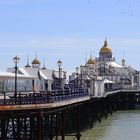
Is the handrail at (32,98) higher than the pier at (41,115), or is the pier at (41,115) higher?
Answer: the handrail at (32,98)

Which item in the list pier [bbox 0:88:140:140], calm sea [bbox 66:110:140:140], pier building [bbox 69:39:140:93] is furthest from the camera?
pier building [bbox 69:39:140:93]

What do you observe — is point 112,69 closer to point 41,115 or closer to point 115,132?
point 115,132

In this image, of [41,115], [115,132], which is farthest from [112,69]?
[41,115]

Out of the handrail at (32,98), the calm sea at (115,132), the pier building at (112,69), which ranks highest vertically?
the pier building at (112,69)

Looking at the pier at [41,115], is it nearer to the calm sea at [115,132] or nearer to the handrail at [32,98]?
the handrail at [32,98]

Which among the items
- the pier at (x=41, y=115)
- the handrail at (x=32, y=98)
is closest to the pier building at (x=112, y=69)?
the pier at (x=41, y=115)

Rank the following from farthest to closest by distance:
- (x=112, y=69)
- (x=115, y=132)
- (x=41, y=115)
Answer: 1. (x=112, y=69)
2. (x=115, y=132)
3. (x=41, y=115)

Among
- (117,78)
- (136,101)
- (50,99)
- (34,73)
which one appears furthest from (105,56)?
(50,99)

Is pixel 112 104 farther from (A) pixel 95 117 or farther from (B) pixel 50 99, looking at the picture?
(B) pixel 50 99

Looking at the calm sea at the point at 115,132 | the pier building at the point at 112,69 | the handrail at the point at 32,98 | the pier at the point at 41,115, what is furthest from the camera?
the pier building at the point at 112,69

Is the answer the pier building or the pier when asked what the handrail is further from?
the pier building

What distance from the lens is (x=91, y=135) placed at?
53.8 m

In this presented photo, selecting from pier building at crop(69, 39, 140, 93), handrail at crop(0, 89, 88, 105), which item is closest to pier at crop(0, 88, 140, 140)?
handrail at crop(0, 89, 88, 105)

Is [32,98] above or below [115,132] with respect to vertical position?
above
